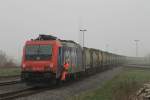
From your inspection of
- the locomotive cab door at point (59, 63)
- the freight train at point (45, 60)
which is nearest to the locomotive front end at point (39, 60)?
the freight train at point (45, 60)

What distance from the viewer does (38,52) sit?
2248 centimetres

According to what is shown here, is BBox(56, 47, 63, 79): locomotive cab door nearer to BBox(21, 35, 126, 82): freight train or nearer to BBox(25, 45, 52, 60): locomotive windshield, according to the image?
BBox(21, 35, 126, 82): freight train

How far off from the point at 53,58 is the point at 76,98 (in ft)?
19.4

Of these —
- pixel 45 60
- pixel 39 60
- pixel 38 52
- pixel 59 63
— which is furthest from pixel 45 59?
pixel 59 63

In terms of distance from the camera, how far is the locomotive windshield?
22181mm

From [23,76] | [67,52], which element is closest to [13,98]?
[23,76]

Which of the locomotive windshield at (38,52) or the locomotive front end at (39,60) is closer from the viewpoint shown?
the locomotive front end at (39,60)

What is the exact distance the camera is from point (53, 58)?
21.9m

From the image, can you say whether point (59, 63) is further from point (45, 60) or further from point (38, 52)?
point (38, 52)

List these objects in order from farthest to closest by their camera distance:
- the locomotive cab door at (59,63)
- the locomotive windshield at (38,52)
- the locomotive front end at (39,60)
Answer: the locomotive windshield at (38,52) < the locomotive cab door at (59,63) < the locomotive front end at (39,60)

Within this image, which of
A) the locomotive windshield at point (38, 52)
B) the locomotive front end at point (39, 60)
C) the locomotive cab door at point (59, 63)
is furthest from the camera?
the locomotive windshield at point (38, 52)

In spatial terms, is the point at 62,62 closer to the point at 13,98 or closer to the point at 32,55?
the point at 32,55

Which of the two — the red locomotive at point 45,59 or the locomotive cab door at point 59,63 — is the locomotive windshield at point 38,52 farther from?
the locomotive cab door at point 59,63

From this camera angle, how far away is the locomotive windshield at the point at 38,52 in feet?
72.8
